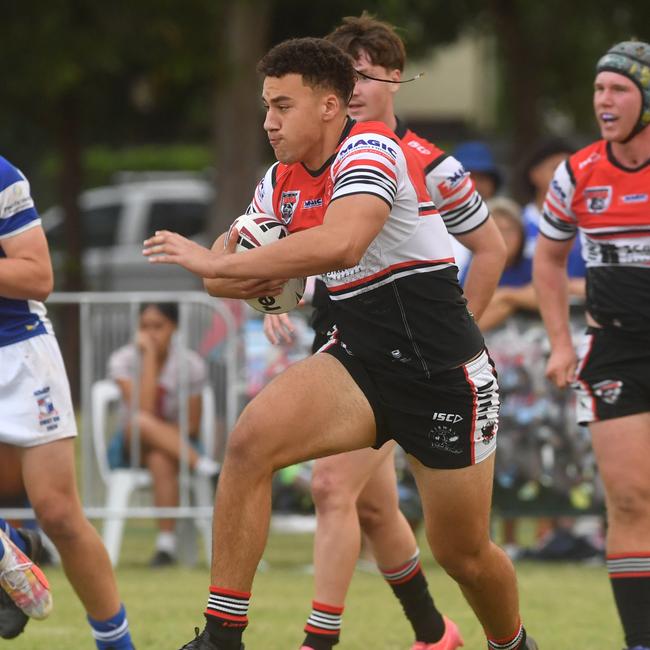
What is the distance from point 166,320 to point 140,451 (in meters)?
0.87

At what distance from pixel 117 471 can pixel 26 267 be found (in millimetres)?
4515

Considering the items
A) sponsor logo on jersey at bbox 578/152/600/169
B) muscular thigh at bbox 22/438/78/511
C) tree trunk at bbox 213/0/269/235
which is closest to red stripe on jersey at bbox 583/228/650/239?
sponsor logo on jersey at bbox 578/152/600/169

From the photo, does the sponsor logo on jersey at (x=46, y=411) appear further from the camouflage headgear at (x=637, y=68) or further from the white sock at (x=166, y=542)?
the white sock at (x=166, y=542)

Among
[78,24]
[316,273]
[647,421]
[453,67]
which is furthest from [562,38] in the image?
[453,67]

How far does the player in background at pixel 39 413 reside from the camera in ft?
19.0

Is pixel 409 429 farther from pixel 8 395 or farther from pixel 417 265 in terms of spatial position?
pixel 8 395

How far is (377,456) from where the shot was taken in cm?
632

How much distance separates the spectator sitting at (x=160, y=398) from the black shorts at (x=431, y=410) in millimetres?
4856

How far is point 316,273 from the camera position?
481 cm

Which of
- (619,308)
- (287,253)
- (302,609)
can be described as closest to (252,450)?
(287,253)

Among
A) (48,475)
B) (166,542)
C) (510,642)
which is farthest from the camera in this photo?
(166,542)

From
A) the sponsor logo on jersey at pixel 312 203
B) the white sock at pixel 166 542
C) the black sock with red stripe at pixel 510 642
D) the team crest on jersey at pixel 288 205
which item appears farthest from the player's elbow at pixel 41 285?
the white sock at pixel 166 542

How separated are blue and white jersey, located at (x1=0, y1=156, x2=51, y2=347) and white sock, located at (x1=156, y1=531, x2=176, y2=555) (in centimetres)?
433

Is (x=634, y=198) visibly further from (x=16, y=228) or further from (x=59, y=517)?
(x=59, y=517)
